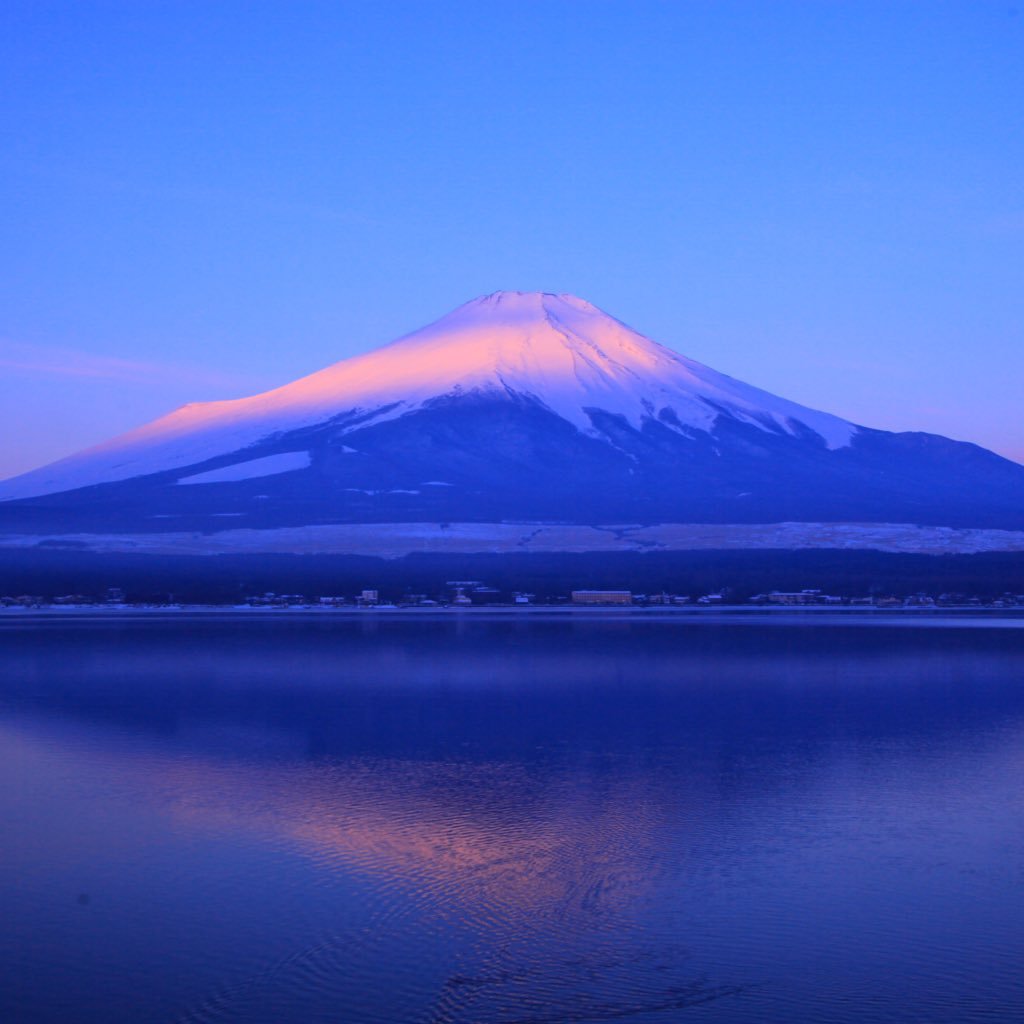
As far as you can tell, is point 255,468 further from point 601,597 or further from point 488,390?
point 601,597

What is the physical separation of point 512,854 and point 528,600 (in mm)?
30279

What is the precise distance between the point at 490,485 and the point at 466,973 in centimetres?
5445

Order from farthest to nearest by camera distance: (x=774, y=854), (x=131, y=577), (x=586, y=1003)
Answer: (x=131, y=577) < (x=774, y=854) < (x=586, y=1003)

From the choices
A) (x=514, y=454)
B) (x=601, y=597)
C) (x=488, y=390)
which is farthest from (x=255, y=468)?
(x=601, y=597)

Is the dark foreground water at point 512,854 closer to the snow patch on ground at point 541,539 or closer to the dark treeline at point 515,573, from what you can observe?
the dark treeline at point 515,573

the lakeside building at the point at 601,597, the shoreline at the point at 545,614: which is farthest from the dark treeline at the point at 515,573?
the shoreline at the point at 545,614

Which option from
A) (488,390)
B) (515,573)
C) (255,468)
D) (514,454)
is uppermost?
(488,390)

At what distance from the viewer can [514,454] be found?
209 feet

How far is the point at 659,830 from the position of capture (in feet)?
25.1

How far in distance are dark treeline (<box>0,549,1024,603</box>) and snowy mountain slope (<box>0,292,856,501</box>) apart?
20.7m

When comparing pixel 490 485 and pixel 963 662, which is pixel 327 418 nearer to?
pixel 490 485

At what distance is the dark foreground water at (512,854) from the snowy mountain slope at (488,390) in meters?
53.8

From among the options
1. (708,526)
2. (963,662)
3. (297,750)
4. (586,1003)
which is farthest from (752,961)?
(708,526)

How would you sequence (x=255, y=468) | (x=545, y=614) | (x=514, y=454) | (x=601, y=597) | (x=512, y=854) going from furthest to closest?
(x=514, y=454)
(x=255, y=468)
(x=601, y=597)
(x=545, y=614)
(x=512, y=854)
